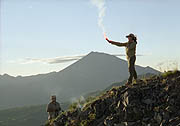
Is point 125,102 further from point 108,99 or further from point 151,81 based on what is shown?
point 151,81

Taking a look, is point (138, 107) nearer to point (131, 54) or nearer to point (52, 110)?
point (131, 54)

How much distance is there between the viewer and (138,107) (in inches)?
383

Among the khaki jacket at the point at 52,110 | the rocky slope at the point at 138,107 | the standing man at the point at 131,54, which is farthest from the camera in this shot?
the khaki jacket at the point at 52,110

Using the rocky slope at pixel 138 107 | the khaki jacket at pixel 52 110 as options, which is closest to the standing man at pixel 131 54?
the rocky slope at pixel 138 107

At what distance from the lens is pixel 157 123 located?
28.3ft

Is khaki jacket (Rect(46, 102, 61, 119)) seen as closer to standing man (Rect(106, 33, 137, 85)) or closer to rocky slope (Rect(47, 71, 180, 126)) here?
rocky slope (Rect(47, 71, 180, 126))

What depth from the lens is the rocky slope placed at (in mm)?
8914

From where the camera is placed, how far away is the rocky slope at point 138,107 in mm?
8914

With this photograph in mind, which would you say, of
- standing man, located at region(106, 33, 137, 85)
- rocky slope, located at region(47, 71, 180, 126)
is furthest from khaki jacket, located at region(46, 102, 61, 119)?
standing man, located at region(106, 33, 137, 85)

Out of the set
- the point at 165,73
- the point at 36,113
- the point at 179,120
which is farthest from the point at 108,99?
the point at 36,113

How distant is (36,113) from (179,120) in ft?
547

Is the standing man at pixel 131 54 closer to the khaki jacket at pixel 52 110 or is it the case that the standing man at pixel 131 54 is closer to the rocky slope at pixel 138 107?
the rocky slope at pixel 138 107

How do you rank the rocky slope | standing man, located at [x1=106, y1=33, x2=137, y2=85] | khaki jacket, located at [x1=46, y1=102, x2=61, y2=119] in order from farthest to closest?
khaki jacket, located at [x1=46, y1=102, x2=61, y2=119] < standing man, located at [x1=106, y1=33, x2=137, y2=85] < the rocky slope

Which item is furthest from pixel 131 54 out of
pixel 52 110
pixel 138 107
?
pixel 52 110
